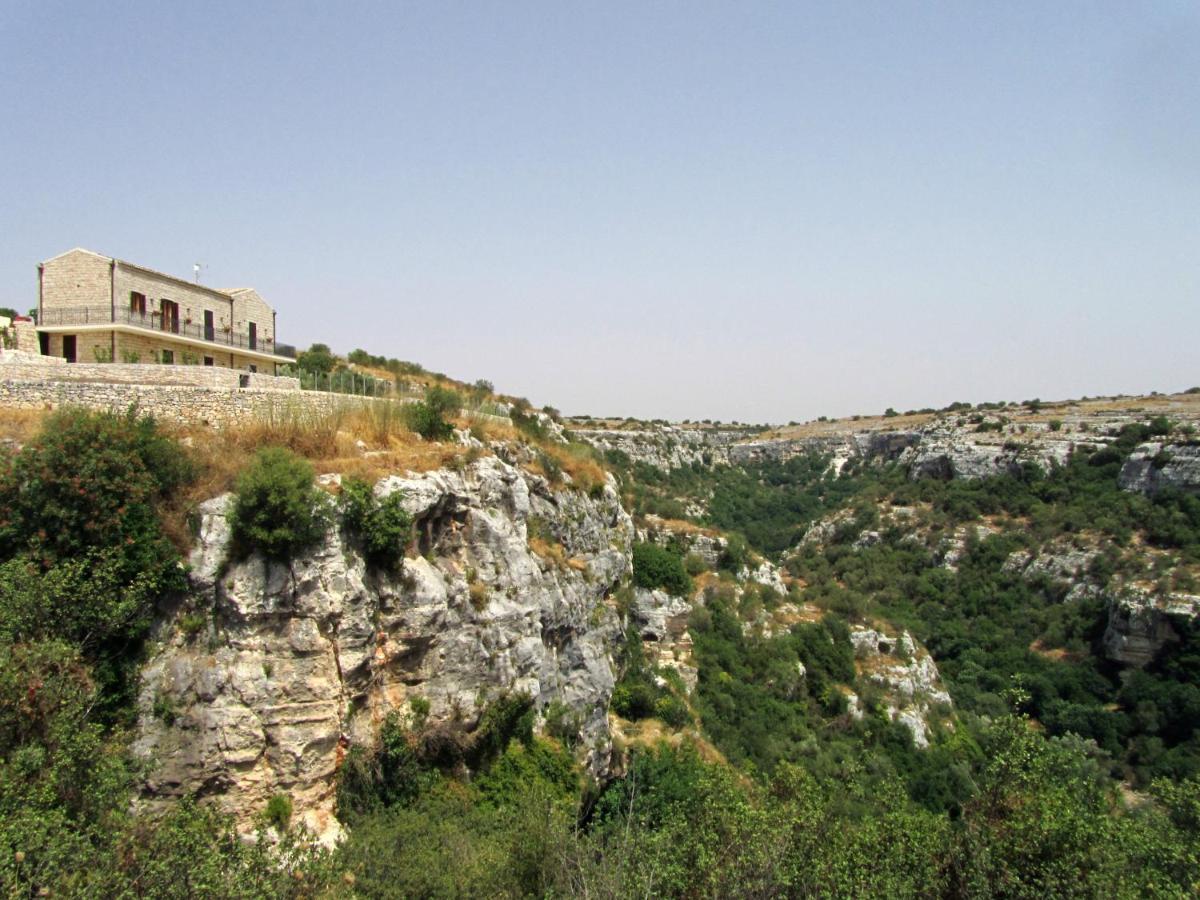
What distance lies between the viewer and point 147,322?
21.4 metres

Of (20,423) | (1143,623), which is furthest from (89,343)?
(1143,623)

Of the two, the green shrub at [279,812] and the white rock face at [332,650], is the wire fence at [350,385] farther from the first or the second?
the green shrub at [279,812]

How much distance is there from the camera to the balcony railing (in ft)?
67.4

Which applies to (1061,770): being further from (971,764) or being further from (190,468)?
(190,468)

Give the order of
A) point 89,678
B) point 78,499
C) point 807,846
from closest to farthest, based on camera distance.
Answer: point 807,846
point 89,678
point 78,499

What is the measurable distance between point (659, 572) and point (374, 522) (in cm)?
1700

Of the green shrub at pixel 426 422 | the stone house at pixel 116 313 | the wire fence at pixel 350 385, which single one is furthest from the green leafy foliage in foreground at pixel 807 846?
the stone house at pixel 116 313

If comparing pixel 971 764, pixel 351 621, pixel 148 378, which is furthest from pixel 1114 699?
pixel 148 378

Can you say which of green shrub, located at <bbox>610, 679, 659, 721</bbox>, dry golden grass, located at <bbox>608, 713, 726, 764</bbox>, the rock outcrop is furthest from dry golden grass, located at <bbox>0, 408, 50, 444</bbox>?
the rock outcrop

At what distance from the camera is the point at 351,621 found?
14.0m

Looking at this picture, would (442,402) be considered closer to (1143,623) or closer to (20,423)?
(20,423)

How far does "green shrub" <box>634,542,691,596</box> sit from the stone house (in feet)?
60.0

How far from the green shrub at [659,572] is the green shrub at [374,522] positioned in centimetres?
1592

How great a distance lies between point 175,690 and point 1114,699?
150ft
